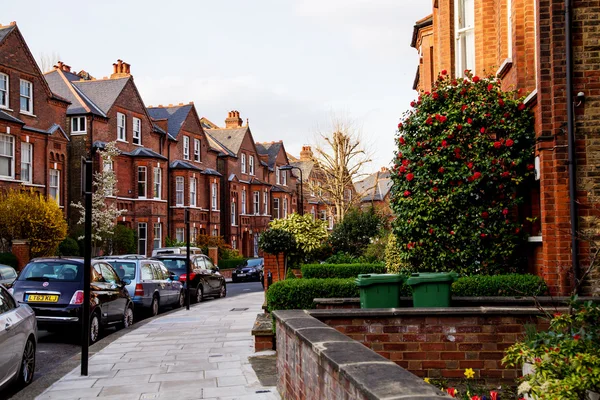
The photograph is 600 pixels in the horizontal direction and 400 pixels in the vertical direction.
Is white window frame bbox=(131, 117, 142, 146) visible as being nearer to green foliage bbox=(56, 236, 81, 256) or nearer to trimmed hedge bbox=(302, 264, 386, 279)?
green foliage bbox=(56, 236, 81, 256)

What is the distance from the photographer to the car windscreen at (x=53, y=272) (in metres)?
12.8

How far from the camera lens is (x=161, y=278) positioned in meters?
19.2

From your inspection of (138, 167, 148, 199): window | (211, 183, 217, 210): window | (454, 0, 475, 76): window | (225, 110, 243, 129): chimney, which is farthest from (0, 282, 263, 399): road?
(225, 110, 243, 129): chimney

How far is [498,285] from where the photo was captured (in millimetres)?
8883

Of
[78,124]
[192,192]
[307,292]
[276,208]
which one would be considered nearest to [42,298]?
[307,292]

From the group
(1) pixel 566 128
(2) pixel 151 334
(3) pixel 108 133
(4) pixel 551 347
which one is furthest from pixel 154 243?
(4) pixel 551 347

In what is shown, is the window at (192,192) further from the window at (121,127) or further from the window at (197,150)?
the window at (121,127)

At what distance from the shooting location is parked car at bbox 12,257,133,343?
12.4 m

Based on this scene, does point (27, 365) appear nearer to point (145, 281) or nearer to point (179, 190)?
point (145, 281)

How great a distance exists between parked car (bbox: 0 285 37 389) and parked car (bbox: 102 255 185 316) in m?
8.24

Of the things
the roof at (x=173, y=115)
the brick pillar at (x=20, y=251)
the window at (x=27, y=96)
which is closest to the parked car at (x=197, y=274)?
the brick pillar at (x=20, y=251)

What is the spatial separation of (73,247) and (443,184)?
87.0 ft

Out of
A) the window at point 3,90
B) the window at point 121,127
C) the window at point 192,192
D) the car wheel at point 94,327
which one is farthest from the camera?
the window at point 192,192

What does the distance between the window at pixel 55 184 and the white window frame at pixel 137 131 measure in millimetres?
7778
